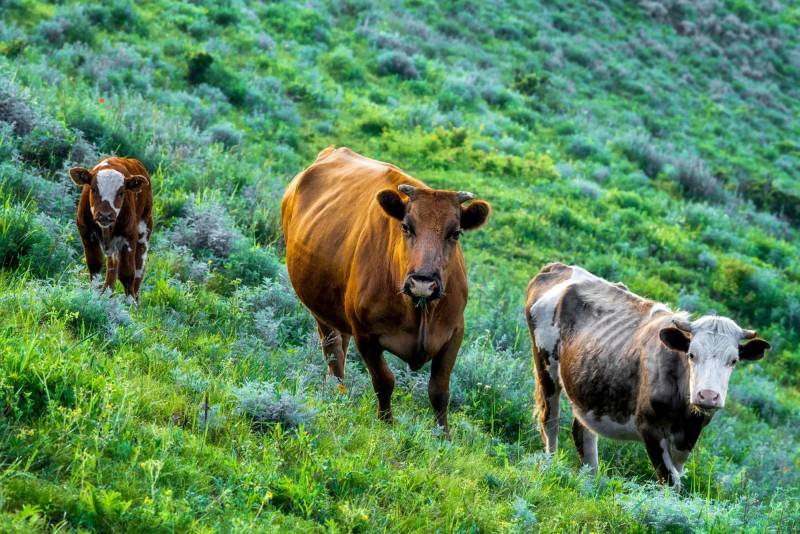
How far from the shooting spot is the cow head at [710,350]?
6.16 metres

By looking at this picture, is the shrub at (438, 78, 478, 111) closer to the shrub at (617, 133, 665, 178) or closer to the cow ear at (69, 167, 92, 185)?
→ the shrub at (617, 133, 665, 178)

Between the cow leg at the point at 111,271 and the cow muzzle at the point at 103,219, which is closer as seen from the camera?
the cow muzzle at the point at 103,219

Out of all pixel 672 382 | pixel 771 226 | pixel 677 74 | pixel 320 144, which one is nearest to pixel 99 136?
pixel 320 144

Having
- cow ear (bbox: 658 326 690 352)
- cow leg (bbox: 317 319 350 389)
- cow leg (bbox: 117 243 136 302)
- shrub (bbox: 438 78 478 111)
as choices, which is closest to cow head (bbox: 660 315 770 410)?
cow ear (bbox: 658 326 690 352)

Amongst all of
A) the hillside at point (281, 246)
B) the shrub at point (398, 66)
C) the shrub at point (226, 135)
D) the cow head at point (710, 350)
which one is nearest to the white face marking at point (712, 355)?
the cow head at point (710, 350)

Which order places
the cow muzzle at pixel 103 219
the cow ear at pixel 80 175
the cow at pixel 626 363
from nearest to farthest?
the cow at pixel 626 363, the cow muzzle at pixel 103 219, the cow ear at pixel 80 175

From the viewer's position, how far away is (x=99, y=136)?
39.5 feet

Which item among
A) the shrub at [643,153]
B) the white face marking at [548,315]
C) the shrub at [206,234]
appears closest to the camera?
the white face marking at [548,315]

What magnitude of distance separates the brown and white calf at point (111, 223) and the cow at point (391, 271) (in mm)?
1597

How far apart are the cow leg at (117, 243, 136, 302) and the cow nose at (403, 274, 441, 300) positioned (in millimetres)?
3372

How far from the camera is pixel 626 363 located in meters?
7.43

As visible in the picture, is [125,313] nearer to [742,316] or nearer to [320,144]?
[320,144]

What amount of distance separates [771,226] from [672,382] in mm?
15599

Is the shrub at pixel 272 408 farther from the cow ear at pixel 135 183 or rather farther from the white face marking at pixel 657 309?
the cow ear at pixel 135 183
